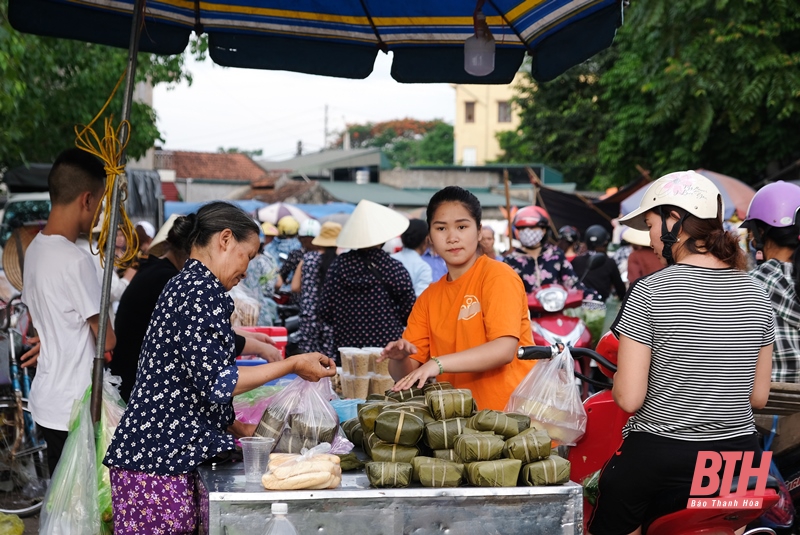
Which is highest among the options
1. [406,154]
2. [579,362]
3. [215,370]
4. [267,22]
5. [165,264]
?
[406,154]

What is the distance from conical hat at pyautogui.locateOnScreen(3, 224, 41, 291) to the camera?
6.54 meters

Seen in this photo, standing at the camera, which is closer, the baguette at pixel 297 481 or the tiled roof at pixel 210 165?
the baguette at pixel 297 481

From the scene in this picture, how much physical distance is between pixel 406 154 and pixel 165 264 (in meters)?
84.6

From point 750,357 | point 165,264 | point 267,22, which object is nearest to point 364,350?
point 165,264

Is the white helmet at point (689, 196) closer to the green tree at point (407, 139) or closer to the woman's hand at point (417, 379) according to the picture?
the woman's hand at point (417, 379)

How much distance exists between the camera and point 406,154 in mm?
88375

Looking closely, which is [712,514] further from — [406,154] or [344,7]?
[406,154]

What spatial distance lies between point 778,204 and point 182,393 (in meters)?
3.04

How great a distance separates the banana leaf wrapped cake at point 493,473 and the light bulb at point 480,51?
2268 millimetres

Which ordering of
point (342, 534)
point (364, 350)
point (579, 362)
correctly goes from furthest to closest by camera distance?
point (579, 362) → point (364, 350) → point (342, 534)

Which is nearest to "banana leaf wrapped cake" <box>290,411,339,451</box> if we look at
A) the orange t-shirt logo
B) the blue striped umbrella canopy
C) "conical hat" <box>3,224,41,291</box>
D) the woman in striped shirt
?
the orange t-shirt logo

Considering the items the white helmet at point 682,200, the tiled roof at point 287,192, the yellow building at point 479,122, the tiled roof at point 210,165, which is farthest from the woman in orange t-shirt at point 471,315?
the yellow building at point 479,122

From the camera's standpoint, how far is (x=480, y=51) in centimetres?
431

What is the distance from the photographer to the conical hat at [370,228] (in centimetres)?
650
